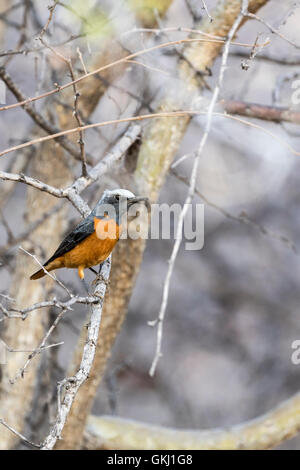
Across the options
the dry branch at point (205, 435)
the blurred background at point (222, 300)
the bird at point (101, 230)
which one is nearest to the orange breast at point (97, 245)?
the bird at point (101, 230)

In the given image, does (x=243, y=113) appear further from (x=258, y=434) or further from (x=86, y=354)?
(x=86, y=354)

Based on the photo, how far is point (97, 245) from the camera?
11.7 ft

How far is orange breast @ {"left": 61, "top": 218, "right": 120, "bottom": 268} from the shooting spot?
355cm

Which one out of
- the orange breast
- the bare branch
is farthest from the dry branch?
the bare branch

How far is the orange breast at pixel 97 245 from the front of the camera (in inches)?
140

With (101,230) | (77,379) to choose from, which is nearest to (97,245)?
(101,230)

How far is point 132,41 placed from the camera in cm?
553

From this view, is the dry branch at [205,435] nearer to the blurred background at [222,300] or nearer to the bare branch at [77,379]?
the bare branch at [77,379]

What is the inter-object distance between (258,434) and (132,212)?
7.25 ft

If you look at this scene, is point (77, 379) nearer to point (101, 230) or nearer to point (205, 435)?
point (101, 230)

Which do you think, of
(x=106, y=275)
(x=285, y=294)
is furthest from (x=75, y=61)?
(x=285, y=294)

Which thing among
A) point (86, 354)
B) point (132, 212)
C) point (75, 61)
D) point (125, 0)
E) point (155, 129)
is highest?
point (125, 0)

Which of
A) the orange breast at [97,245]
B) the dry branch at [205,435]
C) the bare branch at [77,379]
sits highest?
the orange breast at [97,245]

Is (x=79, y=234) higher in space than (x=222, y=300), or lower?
higher
